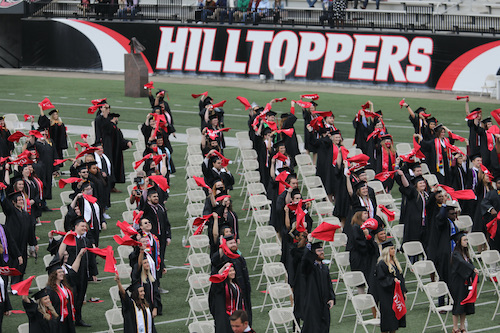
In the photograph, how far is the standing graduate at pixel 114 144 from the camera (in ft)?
68.6

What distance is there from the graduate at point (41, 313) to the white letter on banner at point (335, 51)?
2204 centimetres

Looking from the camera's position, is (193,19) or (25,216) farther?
(193,19)

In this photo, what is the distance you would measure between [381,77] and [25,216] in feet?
62.6

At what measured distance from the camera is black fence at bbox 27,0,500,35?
3180 centimetres

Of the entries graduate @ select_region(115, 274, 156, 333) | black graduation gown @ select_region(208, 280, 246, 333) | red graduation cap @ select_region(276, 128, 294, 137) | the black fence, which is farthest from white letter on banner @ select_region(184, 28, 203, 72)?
graduate @ select_region(115, 274, 156, 333)

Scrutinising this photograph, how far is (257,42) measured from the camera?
33812 millimetres

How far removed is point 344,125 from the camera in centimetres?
2728

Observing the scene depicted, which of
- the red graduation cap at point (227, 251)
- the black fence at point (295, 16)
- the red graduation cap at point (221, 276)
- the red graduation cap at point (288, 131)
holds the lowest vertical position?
the red graduation cap at point (221, 276)

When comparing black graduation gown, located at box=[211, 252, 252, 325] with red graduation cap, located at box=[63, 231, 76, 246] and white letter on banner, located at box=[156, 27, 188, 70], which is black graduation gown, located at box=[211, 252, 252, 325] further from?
white letter on banner, located at box=[156, 27, 188, 70]

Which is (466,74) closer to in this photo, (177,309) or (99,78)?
(99,78)

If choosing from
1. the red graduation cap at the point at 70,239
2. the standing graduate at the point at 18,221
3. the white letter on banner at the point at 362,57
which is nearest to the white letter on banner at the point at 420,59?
the white letter on banner at the point at 362,57

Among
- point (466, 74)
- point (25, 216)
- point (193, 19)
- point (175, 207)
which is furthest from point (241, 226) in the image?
point (193, 19)

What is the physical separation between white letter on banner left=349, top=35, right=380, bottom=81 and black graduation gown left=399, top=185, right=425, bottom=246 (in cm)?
1650

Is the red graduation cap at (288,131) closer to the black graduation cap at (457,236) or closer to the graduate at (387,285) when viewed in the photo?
the black graduation cap at (457,236)
